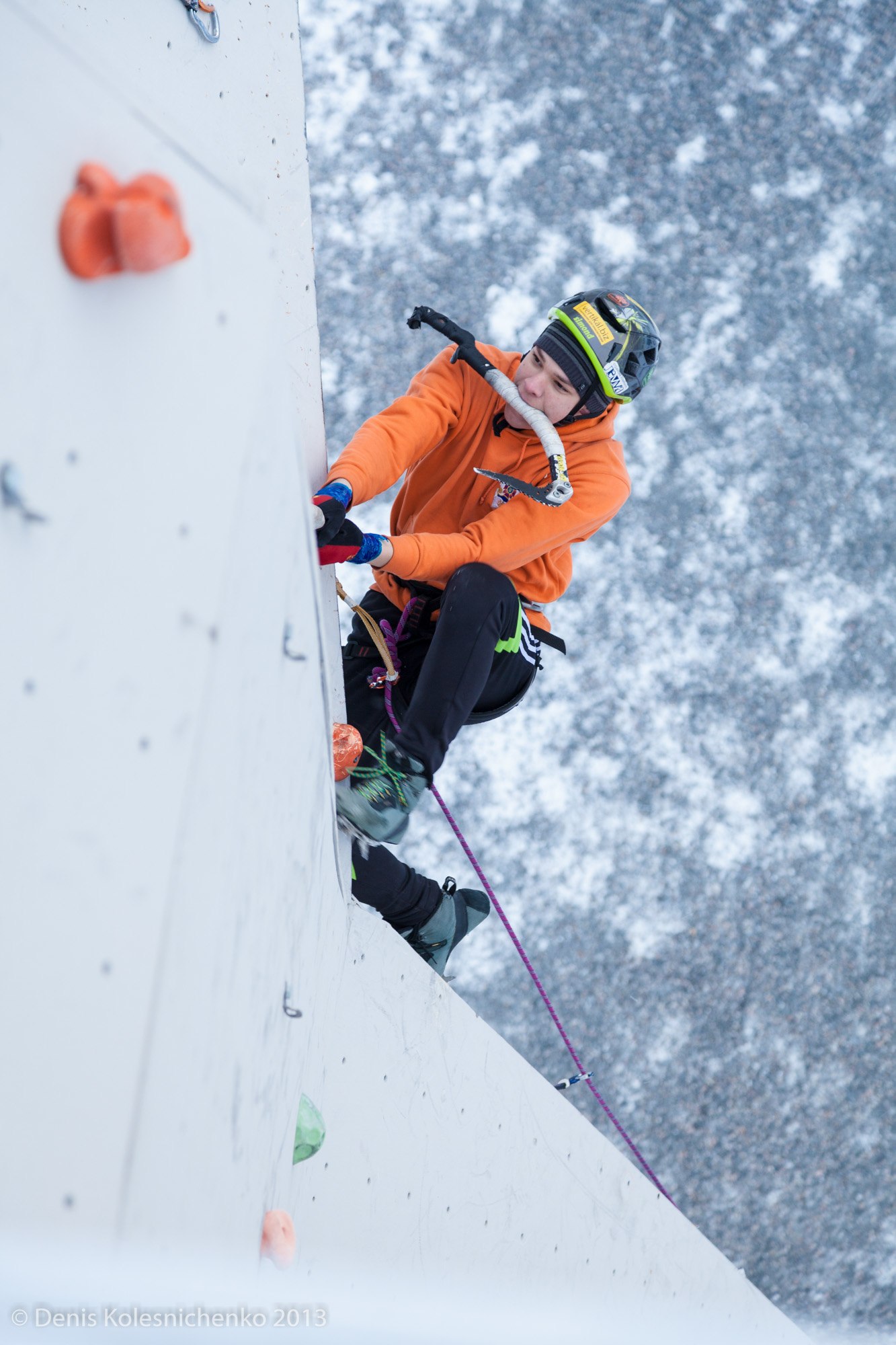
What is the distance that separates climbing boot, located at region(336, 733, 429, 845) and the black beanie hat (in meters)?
0.41

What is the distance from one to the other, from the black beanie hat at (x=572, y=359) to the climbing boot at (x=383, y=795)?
1.34 feet

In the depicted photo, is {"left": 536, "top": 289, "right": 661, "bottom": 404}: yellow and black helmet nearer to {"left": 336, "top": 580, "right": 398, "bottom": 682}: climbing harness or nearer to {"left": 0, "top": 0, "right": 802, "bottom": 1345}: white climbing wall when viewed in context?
{"left": 336, "top": 580, "right": 398, "bottom": 682}: climbing harness

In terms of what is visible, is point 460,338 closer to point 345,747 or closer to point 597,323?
point 597,323

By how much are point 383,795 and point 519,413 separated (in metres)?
0.40

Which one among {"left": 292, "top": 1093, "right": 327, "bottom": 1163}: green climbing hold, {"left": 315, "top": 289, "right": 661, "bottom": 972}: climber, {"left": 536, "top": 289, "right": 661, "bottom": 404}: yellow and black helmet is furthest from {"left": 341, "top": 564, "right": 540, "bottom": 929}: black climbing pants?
{"left": 292, "top": 1093, "right": 327, "bottom": 1163}: green climbing hold

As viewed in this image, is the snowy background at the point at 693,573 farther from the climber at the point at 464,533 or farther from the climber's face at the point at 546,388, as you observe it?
the climber's face at the point at 546,388

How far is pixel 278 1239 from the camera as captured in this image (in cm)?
56

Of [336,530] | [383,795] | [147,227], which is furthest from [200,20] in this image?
[383,795]

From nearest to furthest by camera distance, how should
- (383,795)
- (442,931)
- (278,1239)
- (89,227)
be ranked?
(89,227)
(278,1239)
(383,795)
(442,931)

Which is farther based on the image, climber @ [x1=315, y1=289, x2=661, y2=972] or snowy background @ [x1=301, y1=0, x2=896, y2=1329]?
snowy background @ [x1=301, y1=0, x2=896, y2=1329]

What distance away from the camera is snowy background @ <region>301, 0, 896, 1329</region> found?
6.24 feet

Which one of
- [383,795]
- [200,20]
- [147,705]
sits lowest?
[383,795]

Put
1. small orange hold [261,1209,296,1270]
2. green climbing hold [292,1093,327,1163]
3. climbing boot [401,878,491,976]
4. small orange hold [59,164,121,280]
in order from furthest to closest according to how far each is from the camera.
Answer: climbing boot [401,878,491,976] < green climbing hold [292,1093,327,1163] < small orange hold [261,1209,296,1270] < small orange hold [59,164,121,280]

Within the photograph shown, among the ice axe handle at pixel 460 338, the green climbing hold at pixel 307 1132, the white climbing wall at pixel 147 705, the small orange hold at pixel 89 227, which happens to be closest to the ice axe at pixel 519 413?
the ice axe handle at pixel 460 338
